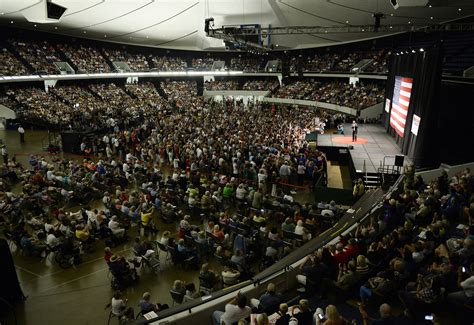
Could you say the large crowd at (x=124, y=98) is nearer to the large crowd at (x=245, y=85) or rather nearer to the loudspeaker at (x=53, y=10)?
the large crowd at (x=245, y=85)

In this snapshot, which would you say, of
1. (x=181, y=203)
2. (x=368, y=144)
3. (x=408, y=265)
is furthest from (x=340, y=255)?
(x=368, y=144)

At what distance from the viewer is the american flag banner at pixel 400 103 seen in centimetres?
1744

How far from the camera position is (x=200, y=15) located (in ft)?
102

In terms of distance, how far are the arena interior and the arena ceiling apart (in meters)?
0.23

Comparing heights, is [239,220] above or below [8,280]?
above

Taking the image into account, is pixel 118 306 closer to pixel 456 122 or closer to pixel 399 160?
pixel 399 160

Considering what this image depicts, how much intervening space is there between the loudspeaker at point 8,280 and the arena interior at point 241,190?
0.15 feet

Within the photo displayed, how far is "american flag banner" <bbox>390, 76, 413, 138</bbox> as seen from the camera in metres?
17.4

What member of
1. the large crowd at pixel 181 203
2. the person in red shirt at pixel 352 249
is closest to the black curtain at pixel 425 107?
the large crowd at pixel 181 203

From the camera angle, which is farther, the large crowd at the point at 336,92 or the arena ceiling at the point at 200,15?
the large crowd at the point at 336,92

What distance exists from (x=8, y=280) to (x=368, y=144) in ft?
56.5

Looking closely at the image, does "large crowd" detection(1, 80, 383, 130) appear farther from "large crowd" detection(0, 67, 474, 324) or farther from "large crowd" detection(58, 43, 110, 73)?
"large crowd" detection(0, 67, 474, 324)

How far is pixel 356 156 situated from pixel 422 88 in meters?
4.02

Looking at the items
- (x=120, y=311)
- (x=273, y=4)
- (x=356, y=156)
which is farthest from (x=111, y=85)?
(x=120, y=311)
